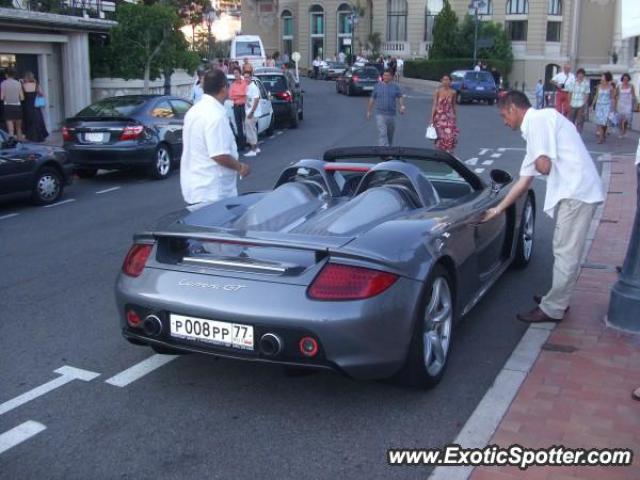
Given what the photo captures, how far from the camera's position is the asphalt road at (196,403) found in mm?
3576

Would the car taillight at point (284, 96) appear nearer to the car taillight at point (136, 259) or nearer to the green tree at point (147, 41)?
the green tree at point (147, 41)

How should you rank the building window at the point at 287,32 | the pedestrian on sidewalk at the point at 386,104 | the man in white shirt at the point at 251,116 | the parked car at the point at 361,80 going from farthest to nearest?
the building window at the point at 287,32, the parked car at the point at 361,80, the man in white shirt at the point at 251,116, the pedestrian on sidewalk at the point at 386,104

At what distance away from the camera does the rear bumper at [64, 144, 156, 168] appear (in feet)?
41.9

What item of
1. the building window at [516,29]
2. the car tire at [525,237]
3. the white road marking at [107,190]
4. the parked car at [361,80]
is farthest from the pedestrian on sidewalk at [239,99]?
the building window at [516,29]

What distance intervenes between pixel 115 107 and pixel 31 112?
539cm

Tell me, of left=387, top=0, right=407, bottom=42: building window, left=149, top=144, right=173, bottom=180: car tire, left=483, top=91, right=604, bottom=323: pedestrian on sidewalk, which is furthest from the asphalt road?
left=387, top=0, right=407, bottom=42: building window

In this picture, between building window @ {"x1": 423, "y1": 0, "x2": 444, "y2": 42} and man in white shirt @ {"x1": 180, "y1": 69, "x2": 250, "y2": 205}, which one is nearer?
man in white shirt @ {"x1": 180, "y1": 69, "x2": 250, "y2": 205}

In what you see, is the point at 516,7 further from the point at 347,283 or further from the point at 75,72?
the point at 347,283

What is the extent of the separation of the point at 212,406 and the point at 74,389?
89cm

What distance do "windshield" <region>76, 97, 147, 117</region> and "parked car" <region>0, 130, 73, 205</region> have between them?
194cm

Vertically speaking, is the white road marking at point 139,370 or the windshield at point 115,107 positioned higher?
the windshield at point 115,107

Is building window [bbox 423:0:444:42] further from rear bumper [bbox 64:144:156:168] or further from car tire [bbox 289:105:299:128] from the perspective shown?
rear bumper [bbox 64:144:156:168]

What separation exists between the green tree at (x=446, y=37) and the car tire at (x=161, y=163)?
42223mm

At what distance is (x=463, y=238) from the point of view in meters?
4.91
